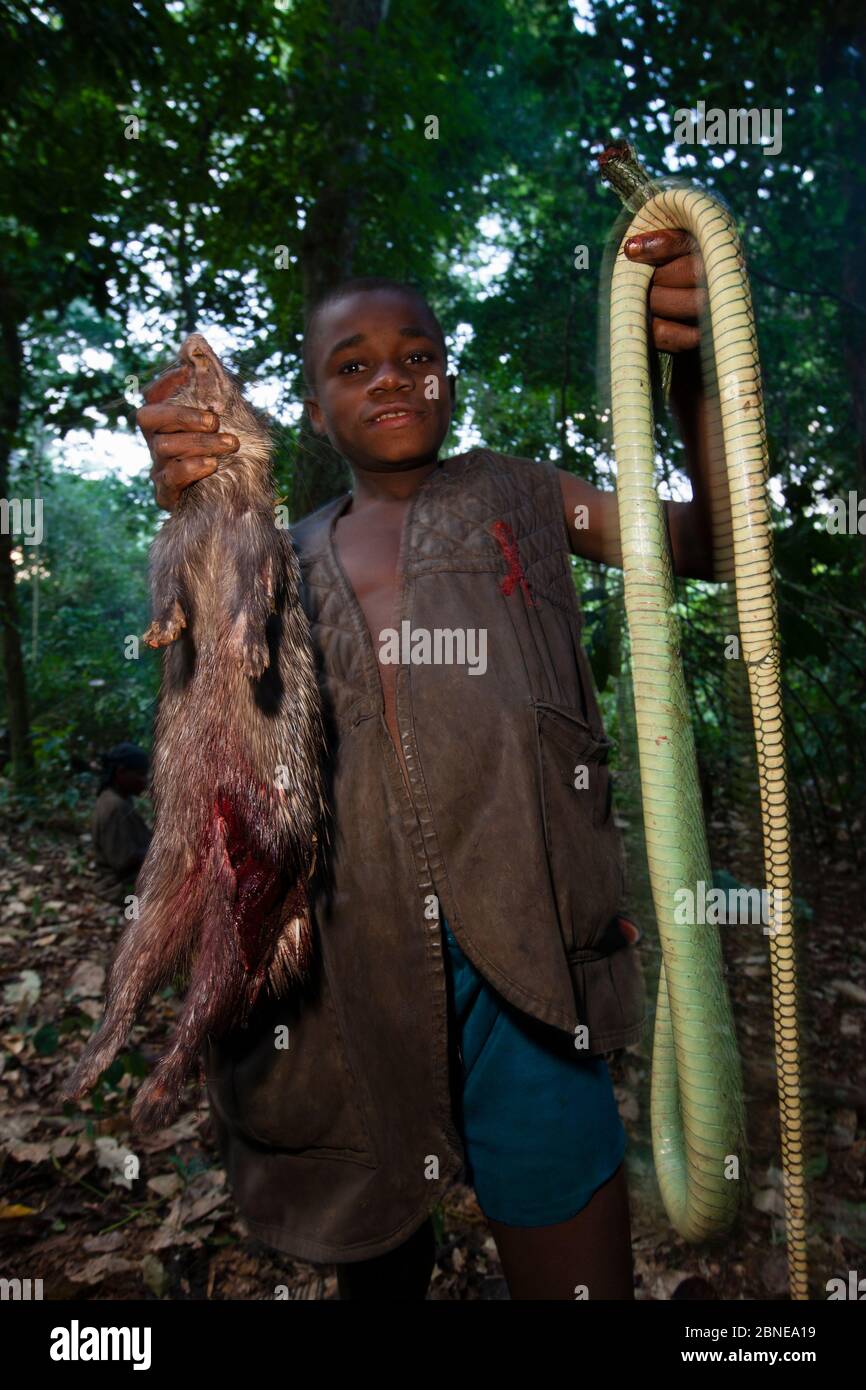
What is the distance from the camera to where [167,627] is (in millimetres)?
1211

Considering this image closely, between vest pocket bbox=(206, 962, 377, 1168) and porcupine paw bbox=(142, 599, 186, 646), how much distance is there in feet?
2.33

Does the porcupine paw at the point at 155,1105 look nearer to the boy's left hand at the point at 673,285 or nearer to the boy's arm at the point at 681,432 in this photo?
the boy's arm at the point at 681,432

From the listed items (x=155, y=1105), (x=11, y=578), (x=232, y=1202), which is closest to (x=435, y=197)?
(x=11, y=578)

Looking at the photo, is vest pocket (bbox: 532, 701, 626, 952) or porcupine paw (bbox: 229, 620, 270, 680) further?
vest pocket (bbox: 532, 701, 626, 952)

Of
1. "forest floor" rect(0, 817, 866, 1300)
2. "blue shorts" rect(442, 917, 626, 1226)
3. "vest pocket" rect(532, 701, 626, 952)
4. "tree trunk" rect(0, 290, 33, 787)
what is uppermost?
"tree trunk" rect(0, 290, 33, 787)

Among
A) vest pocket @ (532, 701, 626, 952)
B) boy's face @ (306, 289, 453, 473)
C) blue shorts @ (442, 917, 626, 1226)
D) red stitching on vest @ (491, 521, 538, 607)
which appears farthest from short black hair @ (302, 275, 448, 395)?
blue shorts @ (442, 917, 626, 1226)

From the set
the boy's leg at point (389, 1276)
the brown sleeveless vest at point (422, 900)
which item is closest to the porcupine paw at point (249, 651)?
the brown sleeveless vest at point (422, 900)

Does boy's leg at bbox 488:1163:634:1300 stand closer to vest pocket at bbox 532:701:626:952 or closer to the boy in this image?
the boy

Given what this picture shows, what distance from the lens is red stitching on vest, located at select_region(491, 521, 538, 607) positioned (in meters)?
1.60

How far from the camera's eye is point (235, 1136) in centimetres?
161

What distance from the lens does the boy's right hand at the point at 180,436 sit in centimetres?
124

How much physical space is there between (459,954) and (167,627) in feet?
2.58
